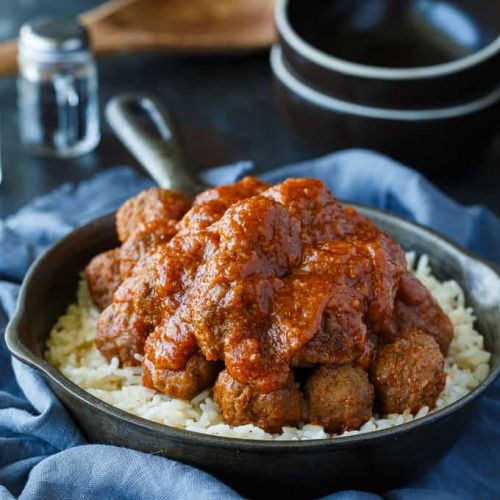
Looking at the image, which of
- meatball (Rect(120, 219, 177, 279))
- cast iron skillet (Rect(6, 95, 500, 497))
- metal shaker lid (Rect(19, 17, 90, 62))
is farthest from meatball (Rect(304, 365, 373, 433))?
metal shaker lid (Rect(19, 17, 90, 62))

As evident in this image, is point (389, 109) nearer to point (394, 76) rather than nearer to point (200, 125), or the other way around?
point (394, 76)

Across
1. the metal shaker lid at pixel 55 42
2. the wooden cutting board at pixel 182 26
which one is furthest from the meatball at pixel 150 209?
the wooden cutting board at pixel 182 26

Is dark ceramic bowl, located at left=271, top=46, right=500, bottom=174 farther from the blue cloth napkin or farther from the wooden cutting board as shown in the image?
the wooden cutting board

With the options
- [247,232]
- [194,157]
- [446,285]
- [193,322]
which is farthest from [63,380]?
[194,157]

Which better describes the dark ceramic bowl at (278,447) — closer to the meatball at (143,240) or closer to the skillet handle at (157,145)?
the meatball at (143,240)

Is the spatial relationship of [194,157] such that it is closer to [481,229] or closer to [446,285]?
[481,229]

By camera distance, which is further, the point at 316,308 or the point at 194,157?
the point at 194,157
